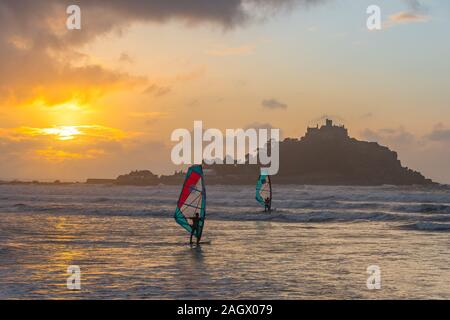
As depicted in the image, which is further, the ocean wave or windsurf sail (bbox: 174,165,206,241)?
the ocean wave

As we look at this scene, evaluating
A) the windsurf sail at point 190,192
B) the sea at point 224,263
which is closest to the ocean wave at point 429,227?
the sea at point 224,263

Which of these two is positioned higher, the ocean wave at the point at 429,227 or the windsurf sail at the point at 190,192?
the windsurf sail at the point at 190,192

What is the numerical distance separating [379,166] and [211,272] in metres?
178

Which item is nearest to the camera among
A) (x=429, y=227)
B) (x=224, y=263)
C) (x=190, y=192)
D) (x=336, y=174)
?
(x=224, y=263)

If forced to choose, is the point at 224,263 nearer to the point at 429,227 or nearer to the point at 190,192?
the point at 190,192

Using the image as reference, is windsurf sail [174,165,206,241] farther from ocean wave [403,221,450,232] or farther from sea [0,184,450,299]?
ocean wave [403,221,450,232]

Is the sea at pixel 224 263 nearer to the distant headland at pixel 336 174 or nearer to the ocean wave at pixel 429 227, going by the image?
the ocean wave at pixel 429 227

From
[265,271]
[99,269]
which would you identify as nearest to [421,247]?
[265,271]

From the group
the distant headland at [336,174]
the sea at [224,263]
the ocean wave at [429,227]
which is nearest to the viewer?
the sea at [224,263]

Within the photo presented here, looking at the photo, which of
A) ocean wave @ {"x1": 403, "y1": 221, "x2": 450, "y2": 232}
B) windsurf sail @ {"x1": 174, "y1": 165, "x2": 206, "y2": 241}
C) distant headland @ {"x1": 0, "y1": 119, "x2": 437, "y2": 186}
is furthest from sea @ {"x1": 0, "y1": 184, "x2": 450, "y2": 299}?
distant headland @ {"x1": 0, "y1": 119, "x2": 437, "y2": 186}

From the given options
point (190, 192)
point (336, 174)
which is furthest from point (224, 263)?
point (336, 174)
